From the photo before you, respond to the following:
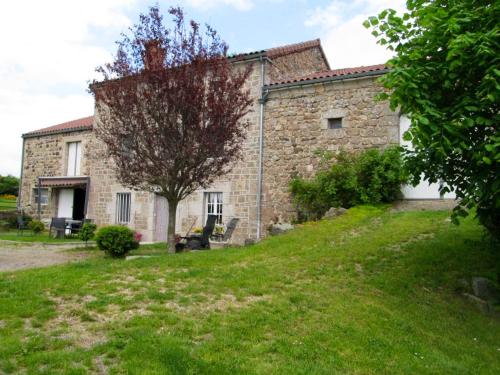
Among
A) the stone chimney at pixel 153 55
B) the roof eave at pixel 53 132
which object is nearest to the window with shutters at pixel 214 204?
the stone chimney at pixel 153 55

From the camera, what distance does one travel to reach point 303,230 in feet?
32.3

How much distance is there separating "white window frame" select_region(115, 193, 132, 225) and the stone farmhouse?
36 millimetres

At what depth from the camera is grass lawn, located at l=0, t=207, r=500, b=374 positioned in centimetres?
378

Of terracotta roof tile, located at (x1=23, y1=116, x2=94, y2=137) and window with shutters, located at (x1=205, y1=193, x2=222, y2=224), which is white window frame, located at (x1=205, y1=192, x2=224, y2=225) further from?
terracotta roof tile, located at (x1=23, y1=116, x2=94, y2=137)

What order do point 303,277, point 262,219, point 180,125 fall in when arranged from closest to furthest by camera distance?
point 303,277 < point 180,125 < point 262,219

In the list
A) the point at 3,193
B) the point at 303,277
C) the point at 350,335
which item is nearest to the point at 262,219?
the point at 303,277

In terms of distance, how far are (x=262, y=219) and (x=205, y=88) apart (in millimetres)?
5391

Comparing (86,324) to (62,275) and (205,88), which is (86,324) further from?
(205,88)

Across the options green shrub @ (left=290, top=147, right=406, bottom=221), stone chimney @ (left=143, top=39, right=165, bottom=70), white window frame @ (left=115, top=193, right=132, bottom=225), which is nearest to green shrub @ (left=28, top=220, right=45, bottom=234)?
white window frame @ (left=115, top=193, right=132, bottom=225)

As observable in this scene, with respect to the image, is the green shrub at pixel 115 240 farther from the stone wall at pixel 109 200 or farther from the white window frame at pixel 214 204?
the stone wall at pixel 109 200

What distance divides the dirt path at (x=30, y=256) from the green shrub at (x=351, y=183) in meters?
5.90

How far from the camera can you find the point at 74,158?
61.2ft

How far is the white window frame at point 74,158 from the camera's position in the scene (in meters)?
18.5

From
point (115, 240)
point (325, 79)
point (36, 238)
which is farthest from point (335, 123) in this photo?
point (36, 238)
